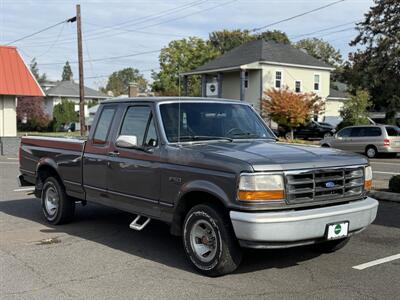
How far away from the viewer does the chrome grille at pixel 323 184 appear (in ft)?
17.1

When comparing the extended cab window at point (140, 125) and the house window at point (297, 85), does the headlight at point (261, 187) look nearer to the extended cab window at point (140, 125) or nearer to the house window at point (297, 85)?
the extended cab window at point (140, 125)

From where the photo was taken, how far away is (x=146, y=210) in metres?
6.35

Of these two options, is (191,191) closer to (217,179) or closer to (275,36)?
(217,179)

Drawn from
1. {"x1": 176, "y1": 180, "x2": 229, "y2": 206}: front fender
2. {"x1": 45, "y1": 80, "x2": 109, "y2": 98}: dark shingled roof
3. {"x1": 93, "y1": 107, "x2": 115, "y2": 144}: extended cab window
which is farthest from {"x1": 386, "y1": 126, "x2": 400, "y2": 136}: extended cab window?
{"x1": 45, "y1": 80, "x2": 109, "y2": 98}: dark shingled roof

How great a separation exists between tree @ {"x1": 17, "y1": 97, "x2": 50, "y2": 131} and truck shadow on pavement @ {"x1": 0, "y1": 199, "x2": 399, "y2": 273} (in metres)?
53.8

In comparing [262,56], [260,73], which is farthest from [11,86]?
[262,56]

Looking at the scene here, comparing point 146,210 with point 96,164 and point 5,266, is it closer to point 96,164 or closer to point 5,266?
point 96,164

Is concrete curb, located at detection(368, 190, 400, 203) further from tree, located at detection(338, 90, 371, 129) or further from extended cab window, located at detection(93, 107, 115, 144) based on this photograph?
tree, located at detection(338, 90, 371, 129)

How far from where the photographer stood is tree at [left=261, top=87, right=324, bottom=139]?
36250mm

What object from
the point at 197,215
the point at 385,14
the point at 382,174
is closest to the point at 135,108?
the point at 197,215

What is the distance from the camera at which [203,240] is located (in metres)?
5.64

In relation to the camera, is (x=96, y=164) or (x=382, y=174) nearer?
(x=96, y=164)

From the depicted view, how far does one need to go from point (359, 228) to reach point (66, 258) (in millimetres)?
3525

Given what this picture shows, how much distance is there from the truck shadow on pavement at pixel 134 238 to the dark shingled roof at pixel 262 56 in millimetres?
36558
